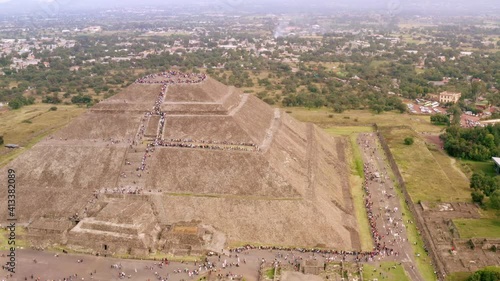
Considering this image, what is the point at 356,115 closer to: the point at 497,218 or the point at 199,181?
the point at 497,218

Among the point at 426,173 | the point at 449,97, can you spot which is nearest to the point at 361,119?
the point at 449,97

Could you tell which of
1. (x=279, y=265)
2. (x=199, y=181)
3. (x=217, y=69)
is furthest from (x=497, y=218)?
(x=217, y=69)

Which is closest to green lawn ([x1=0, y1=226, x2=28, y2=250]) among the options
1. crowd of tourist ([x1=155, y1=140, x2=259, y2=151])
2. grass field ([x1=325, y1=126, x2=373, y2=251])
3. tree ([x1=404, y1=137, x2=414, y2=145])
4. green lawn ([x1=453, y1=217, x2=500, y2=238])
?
crowd of tourist ([x1=155, y1=140, x2=259, y2=151])

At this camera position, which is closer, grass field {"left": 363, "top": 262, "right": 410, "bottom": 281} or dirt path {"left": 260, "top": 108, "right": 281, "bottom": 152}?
grass field {"left": 363, "top": 262, "right": 410, "bottom": 281}

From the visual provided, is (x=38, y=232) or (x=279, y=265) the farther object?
(x=38, y=232)

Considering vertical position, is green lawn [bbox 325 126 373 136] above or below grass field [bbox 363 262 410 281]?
below

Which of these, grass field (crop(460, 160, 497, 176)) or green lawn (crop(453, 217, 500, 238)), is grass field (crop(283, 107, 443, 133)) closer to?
grass field (crop(460, 160, 497, 176))

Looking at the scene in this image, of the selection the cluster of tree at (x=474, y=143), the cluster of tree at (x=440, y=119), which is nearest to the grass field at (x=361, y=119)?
the cluster of tree at (x=440, y=119)
